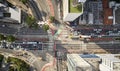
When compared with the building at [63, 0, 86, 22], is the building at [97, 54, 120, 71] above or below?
below

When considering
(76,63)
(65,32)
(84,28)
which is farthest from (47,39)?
(76,63)

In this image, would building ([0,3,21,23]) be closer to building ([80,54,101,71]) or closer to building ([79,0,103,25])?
building ([79,0,103,25])

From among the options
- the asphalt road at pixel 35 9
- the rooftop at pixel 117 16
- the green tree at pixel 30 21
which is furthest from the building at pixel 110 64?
the asphalt road at pixel 35 9

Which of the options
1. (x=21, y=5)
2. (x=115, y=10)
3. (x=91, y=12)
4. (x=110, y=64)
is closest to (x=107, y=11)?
(x=115, y=10)

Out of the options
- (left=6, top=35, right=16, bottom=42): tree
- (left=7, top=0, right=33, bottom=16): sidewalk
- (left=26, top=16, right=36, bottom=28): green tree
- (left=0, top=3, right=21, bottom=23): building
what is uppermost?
(left=7, top=0, right=33, bottom=16): sidewalk

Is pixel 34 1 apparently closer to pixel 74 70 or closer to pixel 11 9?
pixel 11 9

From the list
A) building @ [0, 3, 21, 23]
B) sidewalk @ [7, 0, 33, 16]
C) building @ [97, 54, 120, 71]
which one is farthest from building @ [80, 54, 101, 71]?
building @ [0, 3, 21, 23]

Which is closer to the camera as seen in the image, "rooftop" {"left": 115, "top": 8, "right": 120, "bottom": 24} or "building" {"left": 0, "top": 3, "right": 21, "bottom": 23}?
"building" {"left": 0, "top": 3, "right": 21, "bottom": 23}

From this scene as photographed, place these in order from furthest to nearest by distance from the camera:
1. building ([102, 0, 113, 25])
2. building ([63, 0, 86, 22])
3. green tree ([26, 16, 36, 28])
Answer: building ([102, 0, 113, 25]) → green tree ([26, 16, 36, 28]) → building ([63, 0, 86, 22])

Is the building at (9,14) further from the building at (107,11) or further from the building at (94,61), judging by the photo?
the building at (107,11)
